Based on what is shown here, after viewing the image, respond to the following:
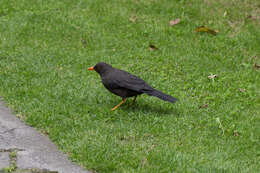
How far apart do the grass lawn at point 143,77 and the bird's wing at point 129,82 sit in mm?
376

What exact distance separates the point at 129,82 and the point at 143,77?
1.28 metres

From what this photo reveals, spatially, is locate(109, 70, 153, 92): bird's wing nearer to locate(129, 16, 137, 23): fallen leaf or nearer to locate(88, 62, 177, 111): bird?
locate(88, 62, 177, 111): bird

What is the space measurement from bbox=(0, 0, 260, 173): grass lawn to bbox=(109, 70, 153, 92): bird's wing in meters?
0.38


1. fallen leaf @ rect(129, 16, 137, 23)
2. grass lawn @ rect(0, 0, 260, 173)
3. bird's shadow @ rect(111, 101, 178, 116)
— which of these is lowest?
bird's shadow @ rect(111, 101, 178, 116)

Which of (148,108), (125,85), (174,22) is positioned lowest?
(148,108)

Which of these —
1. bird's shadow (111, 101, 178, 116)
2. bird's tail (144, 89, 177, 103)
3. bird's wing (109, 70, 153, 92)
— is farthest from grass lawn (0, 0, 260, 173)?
bird's wing (109, 70, 153, 92)

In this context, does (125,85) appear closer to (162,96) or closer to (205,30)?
(162,96)

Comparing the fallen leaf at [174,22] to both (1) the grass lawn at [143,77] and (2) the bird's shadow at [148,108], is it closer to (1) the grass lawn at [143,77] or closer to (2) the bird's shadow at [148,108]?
(1) the grass lawn at [143,77]

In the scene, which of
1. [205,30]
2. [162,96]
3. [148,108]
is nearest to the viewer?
[162,96]

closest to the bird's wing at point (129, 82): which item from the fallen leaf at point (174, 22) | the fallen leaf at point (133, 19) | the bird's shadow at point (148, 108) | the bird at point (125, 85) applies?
the bird at point (125, 85)

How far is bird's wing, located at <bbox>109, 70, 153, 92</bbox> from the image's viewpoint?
6.03m

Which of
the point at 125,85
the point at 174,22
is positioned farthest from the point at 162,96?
the point at 174,22

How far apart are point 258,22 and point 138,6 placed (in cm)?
277

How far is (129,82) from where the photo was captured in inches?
241
